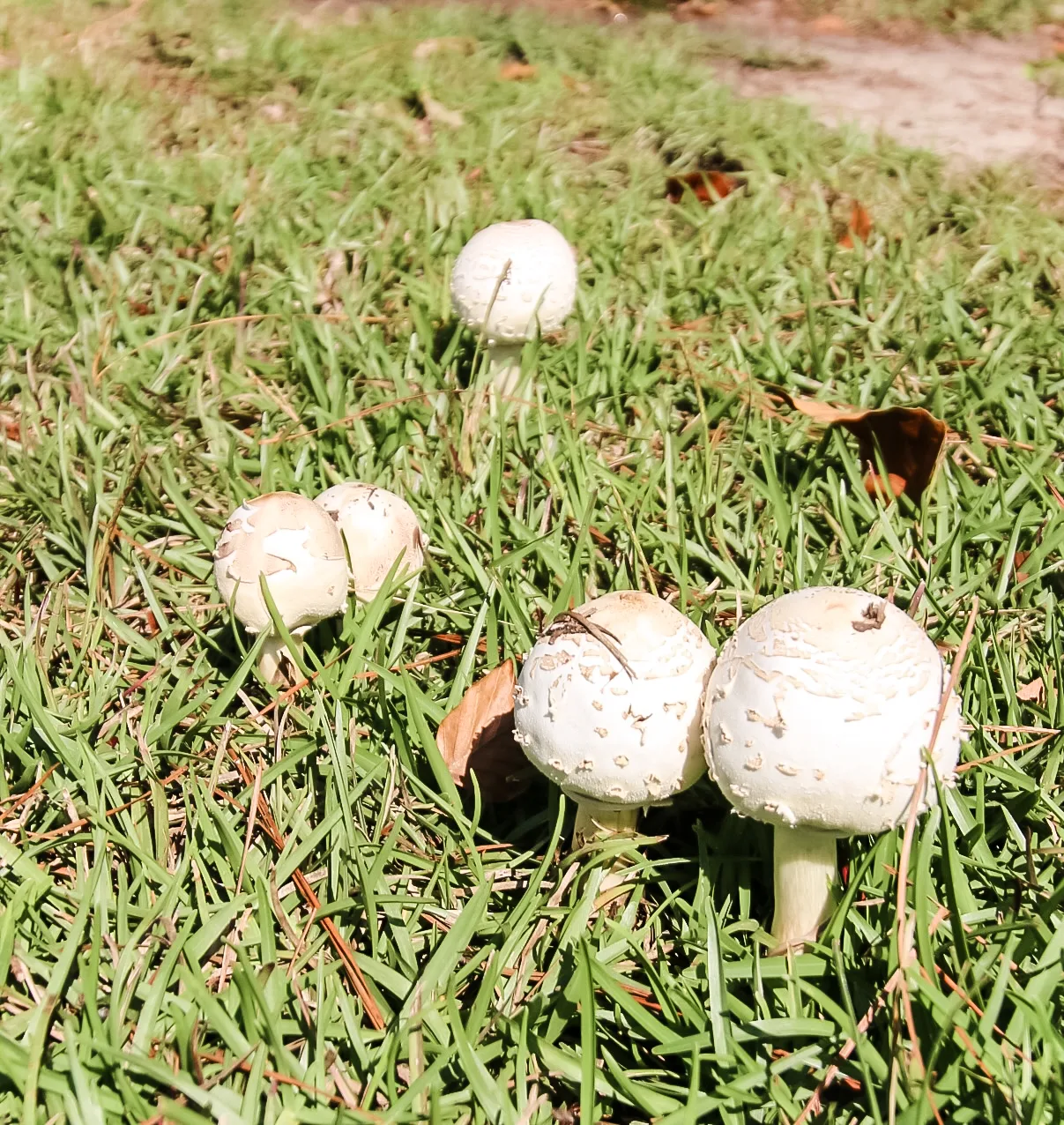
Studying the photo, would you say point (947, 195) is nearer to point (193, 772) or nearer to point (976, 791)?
point (976, 791)

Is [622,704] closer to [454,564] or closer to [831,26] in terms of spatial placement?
[454,564]

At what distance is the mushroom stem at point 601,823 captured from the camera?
2.05 metres

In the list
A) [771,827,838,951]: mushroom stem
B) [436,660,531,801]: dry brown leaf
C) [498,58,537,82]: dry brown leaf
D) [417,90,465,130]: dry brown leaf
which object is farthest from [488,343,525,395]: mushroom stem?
[498,58,537,82]: dry brown leaf

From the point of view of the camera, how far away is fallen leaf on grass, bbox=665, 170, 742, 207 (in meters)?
4.26

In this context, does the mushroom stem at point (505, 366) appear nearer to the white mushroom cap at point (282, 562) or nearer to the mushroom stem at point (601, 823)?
the white mushroom cap at point (282, 562)

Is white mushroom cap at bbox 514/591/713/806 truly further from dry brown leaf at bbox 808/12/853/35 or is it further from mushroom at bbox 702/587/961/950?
dry brown leaf at bbox 808/12/853/35

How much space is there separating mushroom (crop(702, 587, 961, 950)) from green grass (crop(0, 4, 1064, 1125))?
0.25m

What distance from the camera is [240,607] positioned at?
7.64 ft

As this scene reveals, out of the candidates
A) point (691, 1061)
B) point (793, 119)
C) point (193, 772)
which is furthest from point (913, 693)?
point (793, 119)

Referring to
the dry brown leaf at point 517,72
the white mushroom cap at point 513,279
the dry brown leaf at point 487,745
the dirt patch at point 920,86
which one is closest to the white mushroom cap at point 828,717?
the dry brown leaf at point 487,745

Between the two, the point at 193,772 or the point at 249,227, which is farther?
the point at 249,227

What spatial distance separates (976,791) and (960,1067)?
1.92 feet

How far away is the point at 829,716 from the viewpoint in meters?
1.63

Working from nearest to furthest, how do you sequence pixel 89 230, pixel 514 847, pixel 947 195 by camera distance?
pixel 514 847
pixel 89 230
pixel 947 195
